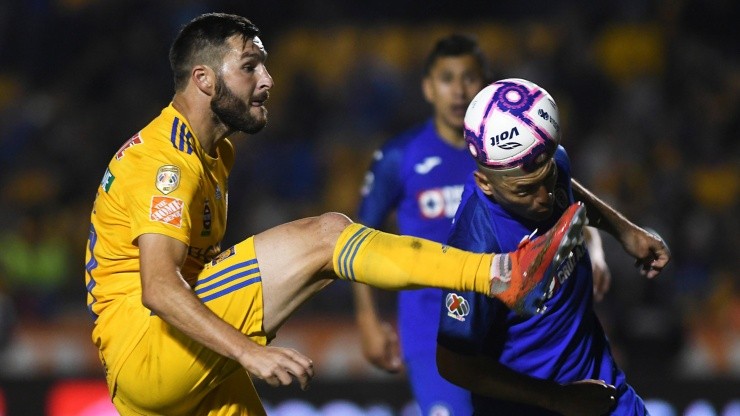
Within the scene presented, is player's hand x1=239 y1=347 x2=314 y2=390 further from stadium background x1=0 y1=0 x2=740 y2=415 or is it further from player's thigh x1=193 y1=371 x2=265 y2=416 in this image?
stadium background x1=0 y1=0 x2=740 y2=415

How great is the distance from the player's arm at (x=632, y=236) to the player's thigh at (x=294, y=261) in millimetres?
1221

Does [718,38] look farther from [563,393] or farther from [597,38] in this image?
[563,393]

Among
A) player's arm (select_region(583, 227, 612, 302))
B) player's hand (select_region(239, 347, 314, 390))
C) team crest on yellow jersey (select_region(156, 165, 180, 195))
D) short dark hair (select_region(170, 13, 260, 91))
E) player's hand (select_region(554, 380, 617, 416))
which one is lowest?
player's hand (select_region(554, 380, 617, 416))

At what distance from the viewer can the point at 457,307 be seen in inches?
169

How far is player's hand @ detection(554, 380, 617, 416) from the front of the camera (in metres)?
4.29

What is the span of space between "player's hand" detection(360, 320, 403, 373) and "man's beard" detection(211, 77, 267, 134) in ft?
6.72

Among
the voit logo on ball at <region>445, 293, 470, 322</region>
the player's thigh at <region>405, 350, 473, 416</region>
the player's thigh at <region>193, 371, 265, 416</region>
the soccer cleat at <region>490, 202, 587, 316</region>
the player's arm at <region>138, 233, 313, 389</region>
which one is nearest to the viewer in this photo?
the soccer cleat at <region>490, 202, 587, 316</region>

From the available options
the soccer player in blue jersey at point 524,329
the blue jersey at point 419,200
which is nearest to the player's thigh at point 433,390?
the blue jersey at point 419,200

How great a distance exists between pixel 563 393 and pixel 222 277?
135cm

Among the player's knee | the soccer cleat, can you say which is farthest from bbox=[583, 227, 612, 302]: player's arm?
the player's knee

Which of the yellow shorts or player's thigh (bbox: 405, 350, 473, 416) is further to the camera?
player's thigh (bbox: 405, 350, 473, 416)

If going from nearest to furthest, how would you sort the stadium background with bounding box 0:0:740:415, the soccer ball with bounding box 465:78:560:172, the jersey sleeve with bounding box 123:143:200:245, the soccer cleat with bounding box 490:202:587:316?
the soccer cleat with bounding box 490:202:587:316 → the soccer ball with bounding box 465:78:560:172 → the jersey sleeve with bounding box 123:143:200:245 → the stadium background with bounding box 0:0:740:415

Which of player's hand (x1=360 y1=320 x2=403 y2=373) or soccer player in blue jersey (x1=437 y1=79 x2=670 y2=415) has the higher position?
soccer player in blue jersey (x1=437 y1=79 x2=670 y2=415)

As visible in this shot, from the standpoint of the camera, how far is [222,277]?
4.50 meters
